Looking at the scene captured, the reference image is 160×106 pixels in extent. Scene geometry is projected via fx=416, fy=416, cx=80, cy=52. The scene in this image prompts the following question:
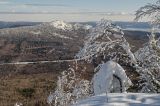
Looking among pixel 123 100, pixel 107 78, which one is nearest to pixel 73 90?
pixel 107 78

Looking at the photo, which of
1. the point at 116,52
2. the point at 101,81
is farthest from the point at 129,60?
the point at 101,81

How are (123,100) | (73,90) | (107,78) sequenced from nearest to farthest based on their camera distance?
(123,100) < (107,78) < (73,90)

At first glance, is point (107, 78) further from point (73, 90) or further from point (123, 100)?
point (73, 90)

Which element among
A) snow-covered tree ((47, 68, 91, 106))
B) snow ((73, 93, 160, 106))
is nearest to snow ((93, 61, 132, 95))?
snow ((73, 93, 160, 106))

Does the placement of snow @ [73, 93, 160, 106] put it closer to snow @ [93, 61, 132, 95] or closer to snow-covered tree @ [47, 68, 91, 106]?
snow @ [93, 61, 132, 95]

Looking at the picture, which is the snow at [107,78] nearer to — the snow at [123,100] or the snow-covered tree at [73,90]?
the snow at [123,100]

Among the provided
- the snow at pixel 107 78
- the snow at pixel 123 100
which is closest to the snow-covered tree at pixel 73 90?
the snow at pixel 107 78

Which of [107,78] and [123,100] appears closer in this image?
[123,100]
